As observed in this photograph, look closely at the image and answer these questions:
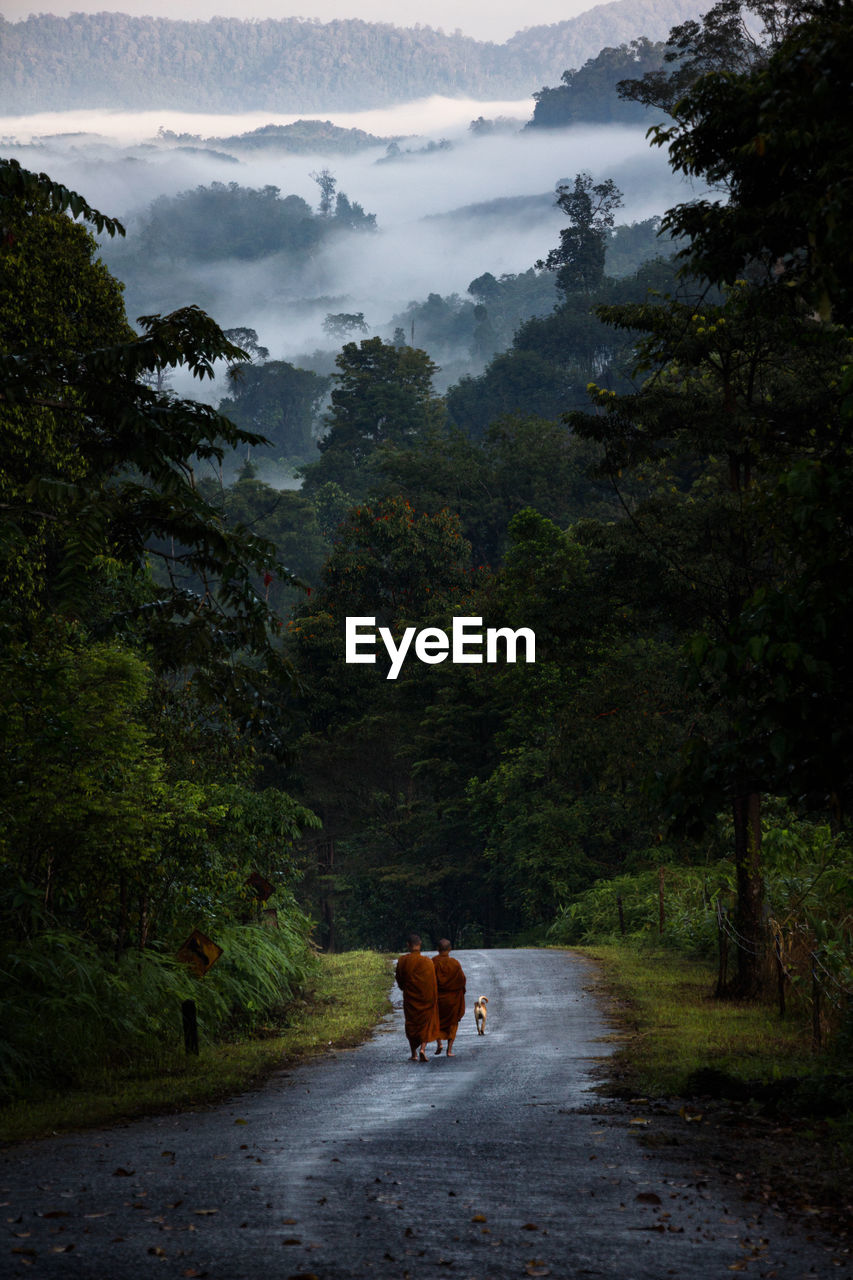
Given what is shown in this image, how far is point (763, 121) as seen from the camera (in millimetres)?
8758

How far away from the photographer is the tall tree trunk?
57.8 ft

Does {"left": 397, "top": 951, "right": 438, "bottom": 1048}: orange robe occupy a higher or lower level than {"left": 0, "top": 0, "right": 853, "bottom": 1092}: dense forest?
lower

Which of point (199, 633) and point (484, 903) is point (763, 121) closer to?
point (199, 633)

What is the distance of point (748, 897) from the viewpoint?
59.2 feet

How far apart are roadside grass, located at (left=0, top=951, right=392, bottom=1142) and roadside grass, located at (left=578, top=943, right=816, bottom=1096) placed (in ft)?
12.1

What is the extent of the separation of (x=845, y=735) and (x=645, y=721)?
444 inches

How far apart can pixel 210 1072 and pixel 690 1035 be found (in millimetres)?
5400

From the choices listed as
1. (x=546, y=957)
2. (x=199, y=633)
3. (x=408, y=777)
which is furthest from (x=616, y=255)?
(x=199, y=633)

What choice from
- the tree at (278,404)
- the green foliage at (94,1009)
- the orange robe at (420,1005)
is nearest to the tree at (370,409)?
the tree at (278,404)

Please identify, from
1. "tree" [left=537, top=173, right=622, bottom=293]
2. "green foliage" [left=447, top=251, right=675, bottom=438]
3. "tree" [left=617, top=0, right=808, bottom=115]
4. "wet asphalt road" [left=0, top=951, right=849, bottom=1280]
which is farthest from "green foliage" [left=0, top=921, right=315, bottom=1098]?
"tree" [left=537, top=173, right=622, bottom=293]

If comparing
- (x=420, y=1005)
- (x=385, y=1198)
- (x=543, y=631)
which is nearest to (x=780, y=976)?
(x=420, y=1005)

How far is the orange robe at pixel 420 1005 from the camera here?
1442 cm

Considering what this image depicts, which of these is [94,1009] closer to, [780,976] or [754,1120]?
[754,1120]

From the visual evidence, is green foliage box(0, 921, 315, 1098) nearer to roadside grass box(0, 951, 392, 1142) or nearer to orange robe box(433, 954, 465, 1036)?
roadside grass box(0, 951, 392, 1142)
